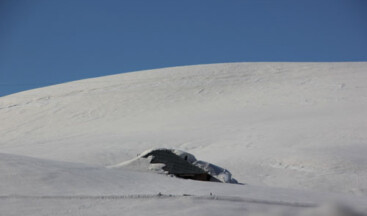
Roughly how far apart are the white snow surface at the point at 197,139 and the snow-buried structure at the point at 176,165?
71cm

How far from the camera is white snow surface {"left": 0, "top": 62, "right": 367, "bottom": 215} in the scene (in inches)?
192

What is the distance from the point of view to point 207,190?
18.4 feet

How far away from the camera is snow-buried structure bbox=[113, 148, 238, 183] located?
7809 millimetres

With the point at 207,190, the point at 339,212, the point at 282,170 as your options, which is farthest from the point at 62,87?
the point at 339,212

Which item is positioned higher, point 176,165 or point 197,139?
point 197,139

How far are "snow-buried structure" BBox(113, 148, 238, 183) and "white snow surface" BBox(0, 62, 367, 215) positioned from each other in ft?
2.34

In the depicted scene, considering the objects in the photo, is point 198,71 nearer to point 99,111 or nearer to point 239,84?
point 239,84

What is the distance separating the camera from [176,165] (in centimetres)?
826

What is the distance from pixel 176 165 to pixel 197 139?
601 cm

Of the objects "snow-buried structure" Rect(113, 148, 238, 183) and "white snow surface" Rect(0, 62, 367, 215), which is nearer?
"white snow surface" Rect(0, 62, 367, 215)

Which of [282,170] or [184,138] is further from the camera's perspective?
[184,138]

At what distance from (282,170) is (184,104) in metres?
8.92

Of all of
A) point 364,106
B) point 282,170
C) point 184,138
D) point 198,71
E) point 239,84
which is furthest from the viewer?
point 198,71

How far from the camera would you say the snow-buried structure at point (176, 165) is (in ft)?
25.6
